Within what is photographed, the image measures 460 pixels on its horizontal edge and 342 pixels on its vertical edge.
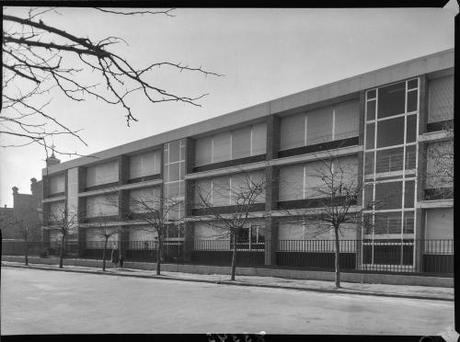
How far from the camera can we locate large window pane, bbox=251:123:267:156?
956 cm

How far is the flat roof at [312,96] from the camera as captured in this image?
7941 mm

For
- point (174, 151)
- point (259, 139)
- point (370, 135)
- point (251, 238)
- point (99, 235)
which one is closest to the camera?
point (99, 235)

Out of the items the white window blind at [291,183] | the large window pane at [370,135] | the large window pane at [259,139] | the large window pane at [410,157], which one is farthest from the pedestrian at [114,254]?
the large window pane at [410,157]

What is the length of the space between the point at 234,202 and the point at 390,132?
13.4 feet

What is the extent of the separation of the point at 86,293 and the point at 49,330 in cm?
242

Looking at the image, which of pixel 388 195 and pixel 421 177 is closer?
pixel 421 177

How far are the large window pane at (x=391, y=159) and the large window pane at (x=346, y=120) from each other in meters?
0.89

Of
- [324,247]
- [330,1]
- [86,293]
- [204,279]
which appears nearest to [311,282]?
[324,247]

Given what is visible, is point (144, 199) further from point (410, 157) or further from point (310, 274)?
point (410, 157)

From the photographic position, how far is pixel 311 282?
33.4 feet

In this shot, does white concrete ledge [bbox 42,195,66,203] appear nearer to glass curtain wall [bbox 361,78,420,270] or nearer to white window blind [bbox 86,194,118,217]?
white window blind [bbox 86,194,118,217]

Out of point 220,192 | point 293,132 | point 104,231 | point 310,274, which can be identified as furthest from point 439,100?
point 104,231

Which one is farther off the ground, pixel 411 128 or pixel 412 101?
pixel 412 101

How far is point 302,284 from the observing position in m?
10.3
